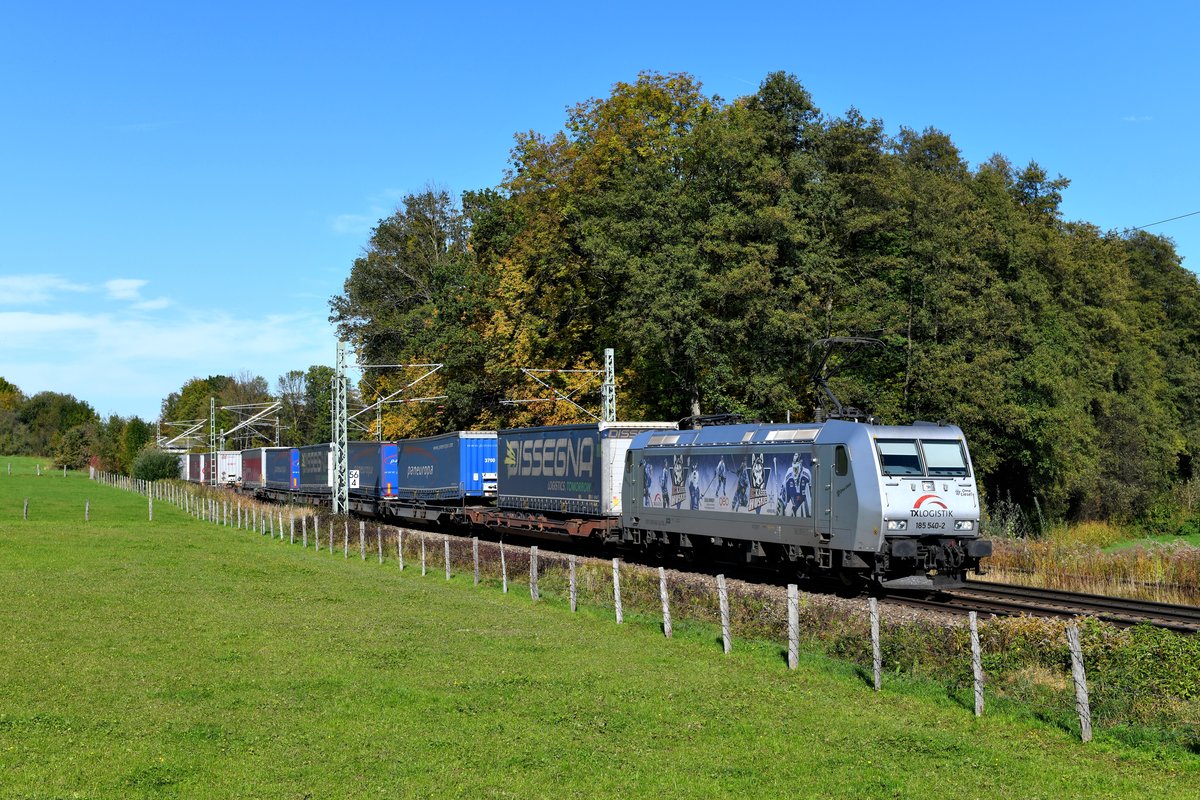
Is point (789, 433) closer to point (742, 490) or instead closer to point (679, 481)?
point (742, 490)

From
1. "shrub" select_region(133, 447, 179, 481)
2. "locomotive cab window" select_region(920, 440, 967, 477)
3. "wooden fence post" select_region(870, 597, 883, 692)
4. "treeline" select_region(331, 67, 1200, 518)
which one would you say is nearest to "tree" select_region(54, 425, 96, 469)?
"shrub" select_region(133, 447, 179, 481)

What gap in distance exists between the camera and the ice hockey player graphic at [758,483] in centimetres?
2489

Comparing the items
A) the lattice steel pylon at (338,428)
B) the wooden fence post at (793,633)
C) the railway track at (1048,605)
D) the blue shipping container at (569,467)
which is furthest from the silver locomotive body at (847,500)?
the lattice steel pylon at (338,428)

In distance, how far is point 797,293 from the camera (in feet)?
136

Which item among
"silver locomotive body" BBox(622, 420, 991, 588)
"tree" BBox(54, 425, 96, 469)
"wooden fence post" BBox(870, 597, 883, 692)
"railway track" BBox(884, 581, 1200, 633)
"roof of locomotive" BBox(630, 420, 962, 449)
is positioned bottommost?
"railway track" BBox(884, 581, 1200, 633)

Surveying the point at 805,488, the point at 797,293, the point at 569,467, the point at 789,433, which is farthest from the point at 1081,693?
the point at 797,293

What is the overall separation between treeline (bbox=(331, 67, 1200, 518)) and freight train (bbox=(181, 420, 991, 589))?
938cm

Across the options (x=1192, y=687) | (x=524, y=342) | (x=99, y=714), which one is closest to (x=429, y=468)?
(x=524, y=342)

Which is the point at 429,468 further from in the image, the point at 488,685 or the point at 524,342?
the point at 488,685

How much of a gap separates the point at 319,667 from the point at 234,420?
419 ft

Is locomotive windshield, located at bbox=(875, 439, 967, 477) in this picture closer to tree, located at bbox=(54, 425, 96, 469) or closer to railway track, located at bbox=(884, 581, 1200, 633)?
railway track, located at bbox=(884, 581, 1200, 633)

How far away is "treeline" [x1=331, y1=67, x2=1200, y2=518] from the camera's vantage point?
42.3 meters

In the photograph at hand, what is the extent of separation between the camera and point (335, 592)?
2445 centimetres

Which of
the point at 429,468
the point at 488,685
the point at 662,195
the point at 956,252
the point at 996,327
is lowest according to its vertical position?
the point at 488,685
